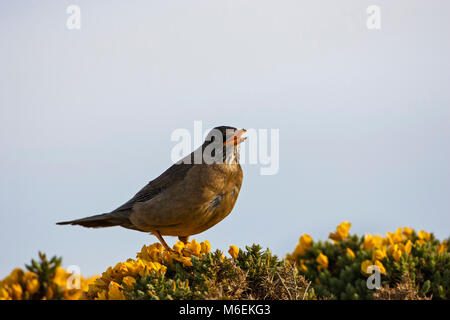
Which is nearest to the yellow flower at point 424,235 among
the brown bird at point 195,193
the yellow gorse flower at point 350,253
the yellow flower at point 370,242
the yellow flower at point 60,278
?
the yellow flower at point 370,242

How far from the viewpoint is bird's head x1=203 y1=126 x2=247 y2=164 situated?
6328 mm

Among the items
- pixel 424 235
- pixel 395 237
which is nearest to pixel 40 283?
pixel 395 237

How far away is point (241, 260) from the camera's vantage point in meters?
4.93

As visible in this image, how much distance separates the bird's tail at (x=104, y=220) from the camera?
22.5 feet

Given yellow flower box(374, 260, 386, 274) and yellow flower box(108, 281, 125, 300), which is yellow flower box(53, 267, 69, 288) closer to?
yellow flower box(108, 281, 125, 300)

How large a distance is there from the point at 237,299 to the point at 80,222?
126 inches

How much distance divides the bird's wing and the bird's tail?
0.11 metres

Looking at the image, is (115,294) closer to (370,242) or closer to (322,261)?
(322,261)

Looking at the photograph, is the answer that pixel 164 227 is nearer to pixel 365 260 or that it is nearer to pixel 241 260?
pixel 241 260

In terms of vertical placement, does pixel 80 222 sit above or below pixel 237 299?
above

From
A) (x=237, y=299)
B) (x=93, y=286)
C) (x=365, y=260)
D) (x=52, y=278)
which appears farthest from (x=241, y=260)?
(x=365, y=260)

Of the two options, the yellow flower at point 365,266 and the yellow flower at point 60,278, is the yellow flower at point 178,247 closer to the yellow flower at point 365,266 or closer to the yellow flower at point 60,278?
the yellow flower at point 60,278

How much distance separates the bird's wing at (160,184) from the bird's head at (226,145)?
1.12 ft

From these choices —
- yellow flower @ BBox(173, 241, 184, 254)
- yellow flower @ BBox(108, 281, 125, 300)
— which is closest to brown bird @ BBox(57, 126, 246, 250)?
yellow flower @ BBox(173, 241, 184, 254)
